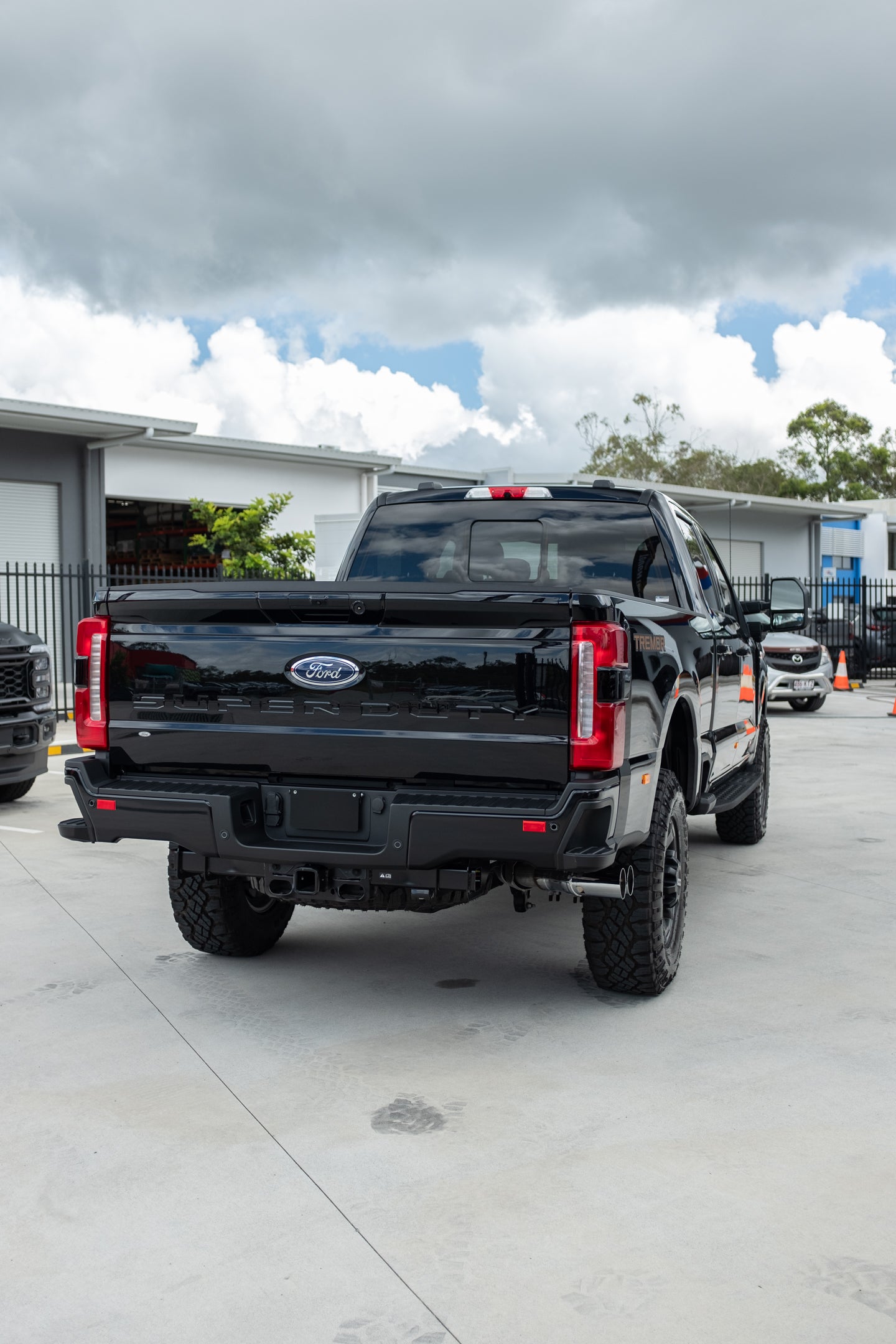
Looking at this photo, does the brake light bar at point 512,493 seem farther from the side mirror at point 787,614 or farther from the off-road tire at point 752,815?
the off-road tire at point 752,815

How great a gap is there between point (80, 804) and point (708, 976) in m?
2.68

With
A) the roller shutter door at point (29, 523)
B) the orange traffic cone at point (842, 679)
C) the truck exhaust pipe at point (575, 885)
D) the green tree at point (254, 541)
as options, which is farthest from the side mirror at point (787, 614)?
the roller shutter door at point (29, 523)

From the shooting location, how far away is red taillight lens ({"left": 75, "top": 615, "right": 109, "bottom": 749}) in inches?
191

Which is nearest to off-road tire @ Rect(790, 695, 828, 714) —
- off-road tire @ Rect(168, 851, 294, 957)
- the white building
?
the white building

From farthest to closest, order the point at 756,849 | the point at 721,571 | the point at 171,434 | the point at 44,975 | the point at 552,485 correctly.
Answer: the point at 171,434, the point at 756,849, the point at 721,571, the point at 552,485, the point at 44,975

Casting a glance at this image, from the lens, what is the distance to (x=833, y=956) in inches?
223

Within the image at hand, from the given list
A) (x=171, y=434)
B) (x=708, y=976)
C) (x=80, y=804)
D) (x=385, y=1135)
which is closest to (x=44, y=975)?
(x=80, y=804)

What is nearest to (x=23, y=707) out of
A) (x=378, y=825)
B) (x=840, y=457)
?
(x=378, y=825)

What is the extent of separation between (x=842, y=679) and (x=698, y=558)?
17.4 metres

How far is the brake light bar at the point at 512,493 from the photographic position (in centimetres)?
612

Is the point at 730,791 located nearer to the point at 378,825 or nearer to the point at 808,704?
the point at 378,825

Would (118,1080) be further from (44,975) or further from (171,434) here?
(171,434)

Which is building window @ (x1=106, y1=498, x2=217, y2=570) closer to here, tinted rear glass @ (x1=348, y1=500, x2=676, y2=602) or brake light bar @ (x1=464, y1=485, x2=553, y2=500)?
tinted rear glass @ (x1=348, y1=500, x2=676, y2=602)

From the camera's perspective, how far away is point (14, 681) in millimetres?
9281
